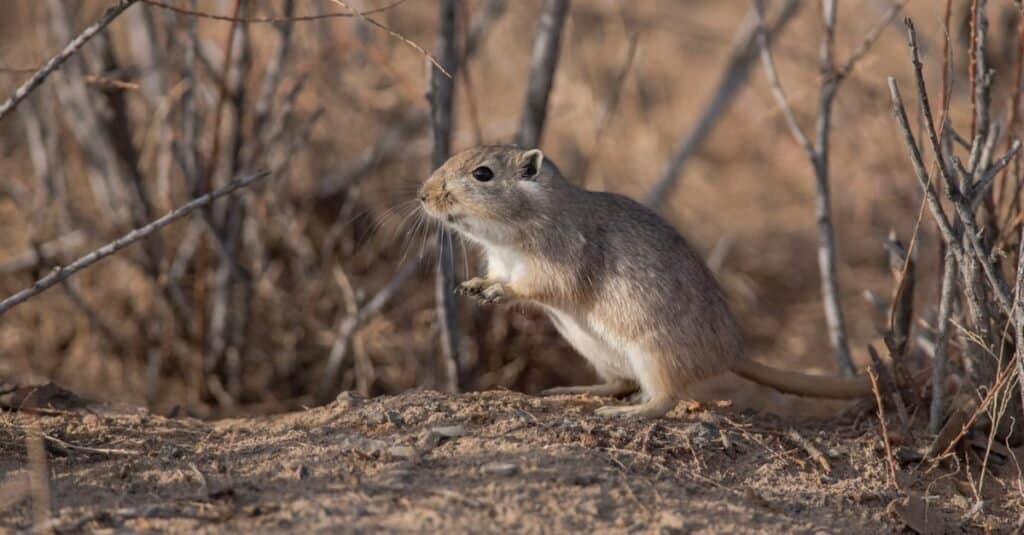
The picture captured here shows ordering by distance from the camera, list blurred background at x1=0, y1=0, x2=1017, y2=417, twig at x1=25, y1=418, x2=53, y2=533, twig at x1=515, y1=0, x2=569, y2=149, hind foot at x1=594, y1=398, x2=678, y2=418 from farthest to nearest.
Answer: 1. blurred background at x1=0, y1=0, x2=1017, y2=417
2. twig at x1=515, y1=0, x2=569, y2=149
3. hind foot at x1=594, y1=398, x2=678, y2=418
4. twig at x1=25, y1=418, x2=53, y2=533

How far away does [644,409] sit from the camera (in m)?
3.82

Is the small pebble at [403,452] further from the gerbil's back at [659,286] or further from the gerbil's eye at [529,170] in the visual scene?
the gerbil's eye at [529,170]

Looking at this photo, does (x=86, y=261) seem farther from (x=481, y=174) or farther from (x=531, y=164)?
(x=531, y=164)

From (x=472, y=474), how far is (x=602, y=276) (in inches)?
43.7

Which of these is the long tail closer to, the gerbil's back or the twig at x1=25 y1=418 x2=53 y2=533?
the gerbil's back

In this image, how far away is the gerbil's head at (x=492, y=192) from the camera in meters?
3.96

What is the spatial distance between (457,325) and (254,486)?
5.95ft

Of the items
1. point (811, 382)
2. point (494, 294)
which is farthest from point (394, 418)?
point (811, 382)

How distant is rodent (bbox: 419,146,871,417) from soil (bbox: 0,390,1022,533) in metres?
0.22

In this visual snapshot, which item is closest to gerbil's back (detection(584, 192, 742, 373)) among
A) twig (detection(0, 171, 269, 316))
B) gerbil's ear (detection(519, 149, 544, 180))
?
gerbil's ear (detection(519, 149, 544, 180))

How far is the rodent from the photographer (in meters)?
3.90

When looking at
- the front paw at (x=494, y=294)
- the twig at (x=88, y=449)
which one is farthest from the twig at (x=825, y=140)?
the twig at (x=88, y=449)

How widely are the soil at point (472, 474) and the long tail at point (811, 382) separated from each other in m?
0.21

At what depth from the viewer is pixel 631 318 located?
154 inches
